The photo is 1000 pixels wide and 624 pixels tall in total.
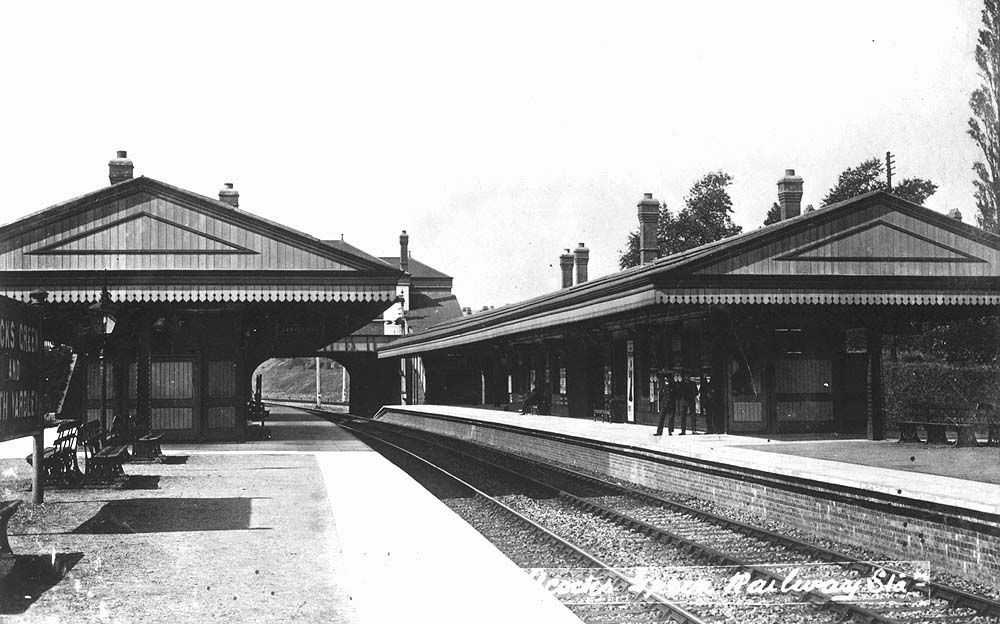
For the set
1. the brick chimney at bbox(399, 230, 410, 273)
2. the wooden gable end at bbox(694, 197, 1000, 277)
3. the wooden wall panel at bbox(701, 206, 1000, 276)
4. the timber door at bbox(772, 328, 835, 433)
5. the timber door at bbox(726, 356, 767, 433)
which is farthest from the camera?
the brick chimney at bbox(399, 230, 410, 273)

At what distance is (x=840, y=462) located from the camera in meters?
13.1

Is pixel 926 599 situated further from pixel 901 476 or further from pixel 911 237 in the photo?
pixel 911 237

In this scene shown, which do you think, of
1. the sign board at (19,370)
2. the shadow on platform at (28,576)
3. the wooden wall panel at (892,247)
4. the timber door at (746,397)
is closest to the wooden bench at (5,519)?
the shadow on platform at (28,576)

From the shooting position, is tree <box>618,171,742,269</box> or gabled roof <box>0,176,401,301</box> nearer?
gabled roof <box>0,176,401,301</box>

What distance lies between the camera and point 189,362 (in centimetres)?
2042

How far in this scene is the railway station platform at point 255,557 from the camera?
6.61 m

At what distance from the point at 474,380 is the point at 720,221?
19.2m

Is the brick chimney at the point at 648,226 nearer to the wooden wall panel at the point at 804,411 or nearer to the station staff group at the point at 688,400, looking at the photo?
the station staff group at the point at 688,400

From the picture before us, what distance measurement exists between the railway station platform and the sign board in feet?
3.52

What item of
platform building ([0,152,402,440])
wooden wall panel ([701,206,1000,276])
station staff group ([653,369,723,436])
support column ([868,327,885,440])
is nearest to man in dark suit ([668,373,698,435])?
station staff group ([653,369,723,436])

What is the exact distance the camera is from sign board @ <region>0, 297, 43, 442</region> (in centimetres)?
807

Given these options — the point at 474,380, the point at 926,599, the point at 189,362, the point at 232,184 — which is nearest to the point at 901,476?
the point at 926,599

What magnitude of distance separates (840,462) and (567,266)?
3436 cm

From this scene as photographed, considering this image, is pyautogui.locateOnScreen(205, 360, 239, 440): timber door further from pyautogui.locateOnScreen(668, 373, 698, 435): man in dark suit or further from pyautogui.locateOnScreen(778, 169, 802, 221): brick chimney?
pyautogui.locateOnScreen(778, 169, 802, 221): brick chimney
